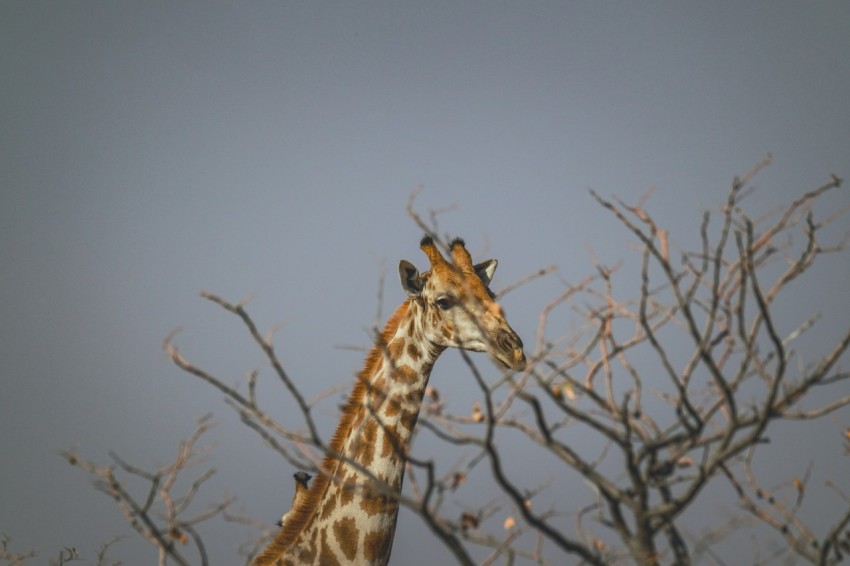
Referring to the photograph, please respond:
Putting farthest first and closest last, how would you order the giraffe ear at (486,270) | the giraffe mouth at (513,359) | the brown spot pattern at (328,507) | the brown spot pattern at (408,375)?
the giraffe ear at (486,270)
the brown spot pattern at (408,375)
the brown spot pattern at (328,507)
the giraffe mouth at (513,359)

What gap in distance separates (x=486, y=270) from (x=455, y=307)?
1.37 m

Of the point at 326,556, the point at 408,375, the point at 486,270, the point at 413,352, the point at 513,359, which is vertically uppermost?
the point at 486,270

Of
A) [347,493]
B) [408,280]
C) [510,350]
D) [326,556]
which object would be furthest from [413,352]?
[326,556]

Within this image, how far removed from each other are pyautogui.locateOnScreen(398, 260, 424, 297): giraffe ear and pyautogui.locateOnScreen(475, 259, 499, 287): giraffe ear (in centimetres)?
98

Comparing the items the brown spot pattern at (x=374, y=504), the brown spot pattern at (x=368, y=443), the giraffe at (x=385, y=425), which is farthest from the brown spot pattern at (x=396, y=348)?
the brown spot pattern at (x=374, y=504)

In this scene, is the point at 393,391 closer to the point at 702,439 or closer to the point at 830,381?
the point at 702,439

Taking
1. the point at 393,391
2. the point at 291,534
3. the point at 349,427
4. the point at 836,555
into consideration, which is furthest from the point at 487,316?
the point at 836,555

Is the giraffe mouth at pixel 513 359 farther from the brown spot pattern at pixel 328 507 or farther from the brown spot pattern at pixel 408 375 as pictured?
the brown spot pattern at pixel 328 507

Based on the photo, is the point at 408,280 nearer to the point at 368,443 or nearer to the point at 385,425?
the point at 368,443

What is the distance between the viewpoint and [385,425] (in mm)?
5117

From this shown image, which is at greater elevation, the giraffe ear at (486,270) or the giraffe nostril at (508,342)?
the giraffe ear at (486,270)

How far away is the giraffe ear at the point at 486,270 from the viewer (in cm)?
761

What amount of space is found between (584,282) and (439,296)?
123 inches

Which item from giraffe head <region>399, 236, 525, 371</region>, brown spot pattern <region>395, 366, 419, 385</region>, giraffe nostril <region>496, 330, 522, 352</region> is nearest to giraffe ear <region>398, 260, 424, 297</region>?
giraffe head <region>399, 236, 525, 371</region>
